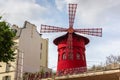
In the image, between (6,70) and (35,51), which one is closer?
(6,70)

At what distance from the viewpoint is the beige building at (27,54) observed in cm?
4131

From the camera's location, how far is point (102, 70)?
32.3m

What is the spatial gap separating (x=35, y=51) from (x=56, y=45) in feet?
14.2

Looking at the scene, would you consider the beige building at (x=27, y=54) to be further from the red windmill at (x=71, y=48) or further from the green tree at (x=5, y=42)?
the green tree at (x=5, y=42)

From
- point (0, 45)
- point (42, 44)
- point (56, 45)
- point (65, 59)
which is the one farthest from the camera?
point (42, 44)

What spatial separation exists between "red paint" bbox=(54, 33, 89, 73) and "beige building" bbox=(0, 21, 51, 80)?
4.47 metres

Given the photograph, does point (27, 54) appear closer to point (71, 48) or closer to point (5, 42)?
point (71, 48)

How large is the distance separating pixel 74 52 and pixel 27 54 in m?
7.31

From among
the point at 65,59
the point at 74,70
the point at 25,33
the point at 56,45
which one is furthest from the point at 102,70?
the point at 25,33

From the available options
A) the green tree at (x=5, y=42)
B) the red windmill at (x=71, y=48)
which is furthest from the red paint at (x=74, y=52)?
the green tree at (x=5, y=42)

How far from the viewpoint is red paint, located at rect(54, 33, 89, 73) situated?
133 ft

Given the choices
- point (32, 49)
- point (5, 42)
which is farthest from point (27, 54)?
point (5, 42)

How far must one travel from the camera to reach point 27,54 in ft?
147

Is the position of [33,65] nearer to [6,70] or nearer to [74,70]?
[6,70]
